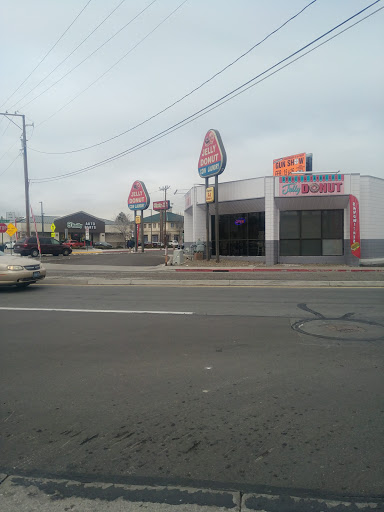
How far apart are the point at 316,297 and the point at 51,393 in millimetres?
8395

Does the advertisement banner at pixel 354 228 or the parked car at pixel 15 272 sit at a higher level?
the advertisement banner at pixel 354 228

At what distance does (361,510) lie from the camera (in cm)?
251

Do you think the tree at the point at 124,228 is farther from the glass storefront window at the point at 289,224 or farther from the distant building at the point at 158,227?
the glass storefront window at the point at 289,224

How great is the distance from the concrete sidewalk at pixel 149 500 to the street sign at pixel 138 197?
41.0m

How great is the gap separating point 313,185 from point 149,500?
22.2 metres

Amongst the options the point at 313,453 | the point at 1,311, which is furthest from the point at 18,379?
the point at 1,311

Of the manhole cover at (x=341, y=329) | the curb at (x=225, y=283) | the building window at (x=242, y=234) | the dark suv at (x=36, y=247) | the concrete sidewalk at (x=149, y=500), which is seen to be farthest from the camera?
the dark suv at (x=36, y=247)

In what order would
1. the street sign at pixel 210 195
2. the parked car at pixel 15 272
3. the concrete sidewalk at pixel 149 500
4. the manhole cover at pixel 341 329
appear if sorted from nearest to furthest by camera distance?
the concrete sidewalk at pixel 149 500
the manhole cover at pixel 341 329
the parked car at pixel 15 272
the street sign at pixel 210 195

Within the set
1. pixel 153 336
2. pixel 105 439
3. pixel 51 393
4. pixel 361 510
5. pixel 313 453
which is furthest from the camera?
pixel 153 336

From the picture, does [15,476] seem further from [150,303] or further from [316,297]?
Result: [316,297]

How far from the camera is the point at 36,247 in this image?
34844 mm

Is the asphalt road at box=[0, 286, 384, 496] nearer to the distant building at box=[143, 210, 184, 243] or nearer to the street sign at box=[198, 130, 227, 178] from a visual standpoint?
the street sign at box=[198, 130, 227, 178]

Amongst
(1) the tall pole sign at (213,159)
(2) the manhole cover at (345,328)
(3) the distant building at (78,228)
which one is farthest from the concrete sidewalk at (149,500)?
(3) the distant building at (78,228)

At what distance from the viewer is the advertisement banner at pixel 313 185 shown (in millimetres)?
22625
